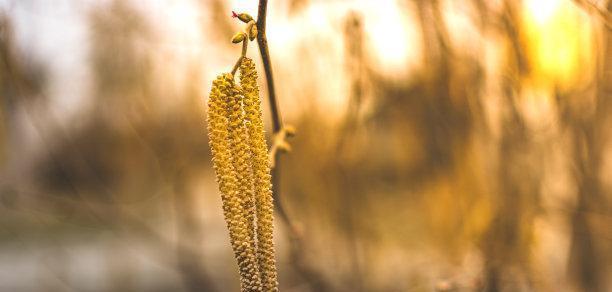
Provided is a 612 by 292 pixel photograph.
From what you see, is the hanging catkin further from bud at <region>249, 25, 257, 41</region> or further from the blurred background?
the blurred background

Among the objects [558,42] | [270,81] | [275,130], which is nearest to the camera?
[270,81]

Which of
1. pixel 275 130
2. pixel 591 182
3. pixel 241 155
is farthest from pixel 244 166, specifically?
pixel 591 182

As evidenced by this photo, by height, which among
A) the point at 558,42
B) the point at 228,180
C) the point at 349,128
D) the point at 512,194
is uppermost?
the point at 558,42

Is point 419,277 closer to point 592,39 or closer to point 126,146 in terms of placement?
point 592,39

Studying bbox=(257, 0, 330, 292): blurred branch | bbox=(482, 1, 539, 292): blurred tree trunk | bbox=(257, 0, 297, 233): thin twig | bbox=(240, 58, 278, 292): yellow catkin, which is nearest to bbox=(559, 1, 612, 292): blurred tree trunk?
bbox=(482, 1, 539, 292): blurred tree trunk

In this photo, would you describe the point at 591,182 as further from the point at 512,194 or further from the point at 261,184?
the point at 261,184

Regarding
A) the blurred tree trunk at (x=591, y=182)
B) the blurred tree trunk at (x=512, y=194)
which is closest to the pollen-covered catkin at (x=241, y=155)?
the blurred tree trunk at (x=512, y=194)
